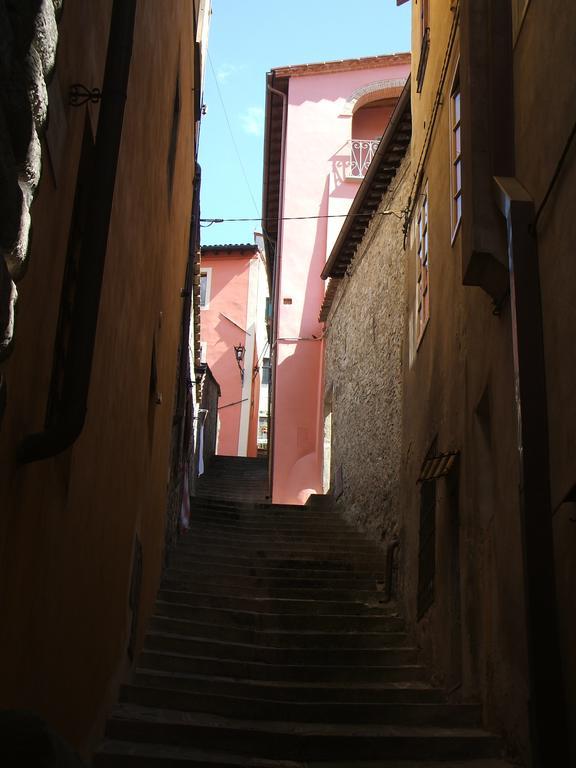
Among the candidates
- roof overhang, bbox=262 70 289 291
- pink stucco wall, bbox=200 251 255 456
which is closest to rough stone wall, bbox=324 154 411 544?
roof overhang, bbox=262 70 289 291

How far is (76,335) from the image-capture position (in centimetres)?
307

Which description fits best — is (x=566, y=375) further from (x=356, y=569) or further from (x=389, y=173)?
(x=389, y=173)

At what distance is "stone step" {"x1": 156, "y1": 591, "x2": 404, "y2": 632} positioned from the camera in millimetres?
8438

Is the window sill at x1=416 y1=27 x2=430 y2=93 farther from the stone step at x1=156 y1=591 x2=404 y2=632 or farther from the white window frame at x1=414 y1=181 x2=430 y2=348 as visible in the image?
the stone step at x1=156 y1=591 x2=404 y2=632

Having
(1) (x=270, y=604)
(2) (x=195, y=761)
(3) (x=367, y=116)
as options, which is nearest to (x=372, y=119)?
(3) (x=367, y=116)

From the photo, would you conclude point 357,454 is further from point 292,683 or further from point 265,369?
point 265,369

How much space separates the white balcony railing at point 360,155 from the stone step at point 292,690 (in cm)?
1460

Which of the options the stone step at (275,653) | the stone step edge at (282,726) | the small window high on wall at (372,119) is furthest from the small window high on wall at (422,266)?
the small window high on wall at (372,119)

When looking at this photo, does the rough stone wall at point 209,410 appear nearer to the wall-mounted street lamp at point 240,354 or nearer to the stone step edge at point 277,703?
the wall-mounted street lamp at point 240,354

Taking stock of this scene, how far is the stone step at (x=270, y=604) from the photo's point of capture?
349 inches

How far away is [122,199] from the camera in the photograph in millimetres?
4547

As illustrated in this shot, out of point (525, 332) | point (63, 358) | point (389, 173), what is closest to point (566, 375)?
point (525, 332)

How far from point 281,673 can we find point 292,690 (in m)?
0.58

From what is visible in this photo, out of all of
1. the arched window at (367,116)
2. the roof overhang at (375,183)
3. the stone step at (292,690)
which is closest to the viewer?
the stone step at (292,690)
